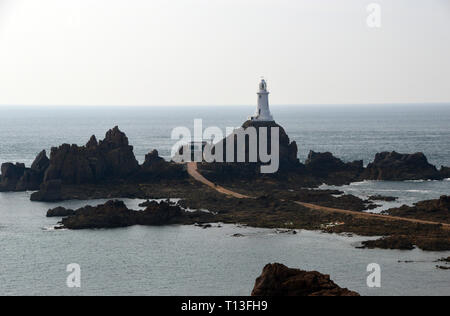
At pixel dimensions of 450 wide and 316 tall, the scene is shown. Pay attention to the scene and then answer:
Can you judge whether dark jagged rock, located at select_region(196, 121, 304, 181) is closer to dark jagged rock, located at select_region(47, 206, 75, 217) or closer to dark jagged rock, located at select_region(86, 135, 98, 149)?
dark jagged rock, located at select_region(86, 135, 98, 149)

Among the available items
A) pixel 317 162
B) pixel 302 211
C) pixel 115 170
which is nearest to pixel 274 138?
pixel 317 162

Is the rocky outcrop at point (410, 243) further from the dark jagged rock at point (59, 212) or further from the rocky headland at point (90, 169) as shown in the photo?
the rocky headland at point (90, 169)

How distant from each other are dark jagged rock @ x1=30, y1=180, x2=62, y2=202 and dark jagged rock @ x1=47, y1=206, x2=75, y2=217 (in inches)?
471

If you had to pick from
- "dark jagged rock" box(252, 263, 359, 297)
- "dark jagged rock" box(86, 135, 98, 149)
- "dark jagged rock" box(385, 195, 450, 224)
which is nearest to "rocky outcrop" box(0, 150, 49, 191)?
"dark jagged rock" box(86, 135, 98, 149)

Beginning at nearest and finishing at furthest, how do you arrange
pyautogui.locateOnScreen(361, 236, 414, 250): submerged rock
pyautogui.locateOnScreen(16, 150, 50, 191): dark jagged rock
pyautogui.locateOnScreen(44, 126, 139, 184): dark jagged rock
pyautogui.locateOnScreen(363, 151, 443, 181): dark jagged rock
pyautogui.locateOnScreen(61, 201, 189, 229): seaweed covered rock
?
1. pyautogui.locateOnScreen(361, 236, 414, 250): submerged rock
2. pyautogui.locateOnScreen(61, 201, 189, 229): seaweed covered rock
3. pyautogui.locateOnScreen(44, 126, 139, 184): dark jagged rock
4. pyautogui.locateOnScreen(16, 150, 50, 191): dark jagged rock
5. pyautogui.locateOnScreen(363, 151, 443, 181): dark jagged rock

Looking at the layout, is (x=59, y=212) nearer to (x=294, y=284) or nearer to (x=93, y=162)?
(x=93, y=162)

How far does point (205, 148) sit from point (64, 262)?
2375 inches

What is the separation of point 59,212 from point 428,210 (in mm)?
39912

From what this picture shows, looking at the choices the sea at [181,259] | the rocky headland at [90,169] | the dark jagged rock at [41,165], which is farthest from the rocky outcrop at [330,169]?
the dark jagged rock at [41,165]

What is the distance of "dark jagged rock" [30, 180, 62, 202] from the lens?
97250mm

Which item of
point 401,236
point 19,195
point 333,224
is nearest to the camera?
point 401,236

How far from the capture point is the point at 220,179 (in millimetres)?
108938

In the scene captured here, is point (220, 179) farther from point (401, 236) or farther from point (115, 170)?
point (401, 236)

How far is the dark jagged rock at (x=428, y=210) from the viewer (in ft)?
260
